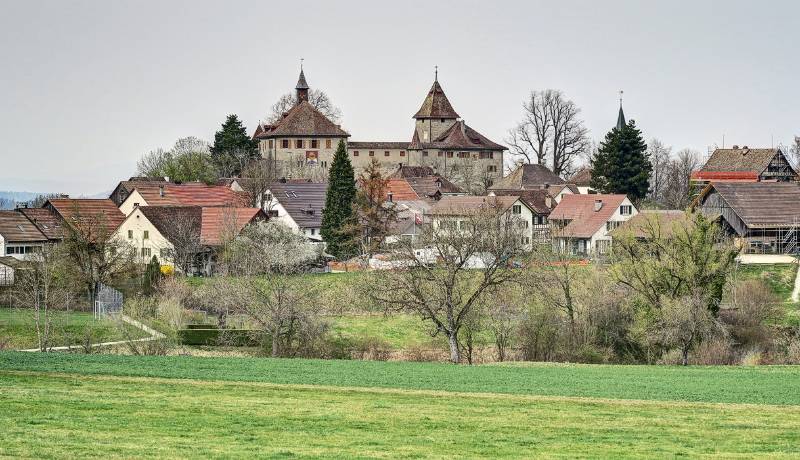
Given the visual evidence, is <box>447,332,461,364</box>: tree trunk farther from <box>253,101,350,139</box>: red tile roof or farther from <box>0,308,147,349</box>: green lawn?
<box>253,101,350,139</box>: red tile roof

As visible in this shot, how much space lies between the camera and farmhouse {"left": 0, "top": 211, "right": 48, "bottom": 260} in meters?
→ 70.6

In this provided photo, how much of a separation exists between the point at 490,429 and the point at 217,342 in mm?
22266

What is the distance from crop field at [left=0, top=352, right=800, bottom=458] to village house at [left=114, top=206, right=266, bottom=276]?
3223 centimetres

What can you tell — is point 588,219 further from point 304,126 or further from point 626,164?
point 304,126

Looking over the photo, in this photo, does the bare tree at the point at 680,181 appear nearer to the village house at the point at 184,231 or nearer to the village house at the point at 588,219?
the village house at the point at 588,219

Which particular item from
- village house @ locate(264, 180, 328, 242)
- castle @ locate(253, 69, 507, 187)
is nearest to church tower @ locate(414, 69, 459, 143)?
castle @ locate(253, 69, 507, 187)

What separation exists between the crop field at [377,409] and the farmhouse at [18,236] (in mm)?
36883

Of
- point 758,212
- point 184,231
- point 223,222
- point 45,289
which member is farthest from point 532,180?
point 45,289

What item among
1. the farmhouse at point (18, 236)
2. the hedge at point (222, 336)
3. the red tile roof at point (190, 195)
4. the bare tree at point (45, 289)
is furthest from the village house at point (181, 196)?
the hedge at point (222, 336)

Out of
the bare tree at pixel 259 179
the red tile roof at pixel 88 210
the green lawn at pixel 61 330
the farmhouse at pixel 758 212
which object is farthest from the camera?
the bare tree at pixel 259 179

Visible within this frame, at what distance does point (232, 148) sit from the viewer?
109m

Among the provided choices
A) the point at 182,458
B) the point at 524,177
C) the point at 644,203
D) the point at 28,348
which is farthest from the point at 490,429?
the point at 524,177

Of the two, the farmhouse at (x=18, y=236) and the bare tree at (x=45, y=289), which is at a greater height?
the farmhouse at (x=18, y=236)

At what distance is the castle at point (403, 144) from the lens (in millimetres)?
114438
